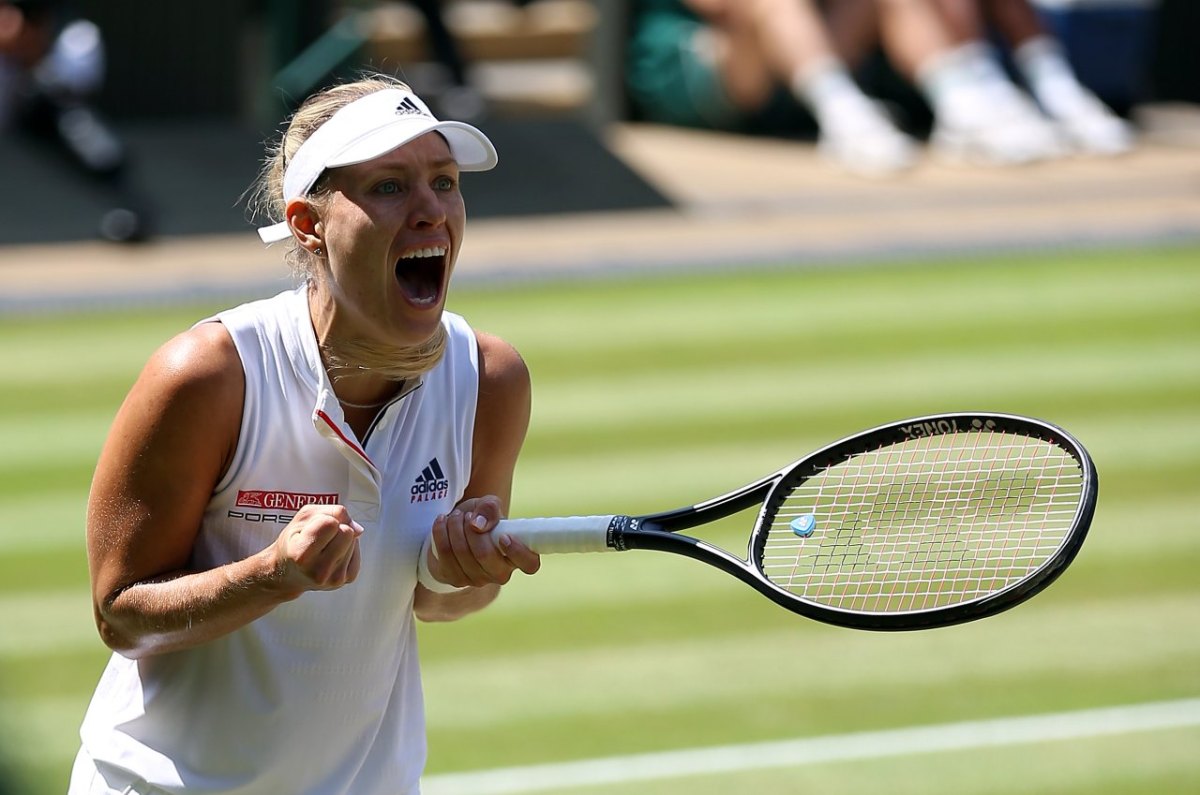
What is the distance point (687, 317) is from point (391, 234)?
6.44 m

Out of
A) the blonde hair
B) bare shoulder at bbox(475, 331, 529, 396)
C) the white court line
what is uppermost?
the blonde hair

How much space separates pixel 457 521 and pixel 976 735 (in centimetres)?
285

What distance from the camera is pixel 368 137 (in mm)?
2602

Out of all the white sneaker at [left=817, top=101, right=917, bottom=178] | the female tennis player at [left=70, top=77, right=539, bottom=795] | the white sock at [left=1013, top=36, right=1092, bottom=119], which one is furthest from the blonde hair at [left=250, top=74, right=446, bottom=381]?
the white sock at [left=1013, top=36, right=1092, bottom=119]

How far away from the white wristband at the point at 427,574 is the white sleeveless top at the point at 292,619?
1cm

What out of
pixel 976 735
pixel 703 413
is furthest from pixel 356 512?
pixel 703 413

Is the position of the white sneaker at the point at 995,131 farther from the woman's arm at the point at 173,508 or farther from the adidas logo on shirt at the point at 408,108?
the woman's arm at the point at 173,508

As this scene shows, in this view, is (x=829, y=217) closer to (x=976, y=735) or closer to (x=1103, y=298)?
(x=1103, y=298)

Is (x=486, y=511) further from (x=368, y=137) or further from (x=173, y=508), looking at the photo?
(x=368, y=137)

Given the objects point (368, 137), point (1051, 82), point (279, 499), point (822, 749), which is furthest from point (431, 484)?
point (1051, 82)

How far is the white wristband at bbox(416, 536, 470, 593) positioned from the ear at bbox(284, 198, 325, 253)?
470 millimetres

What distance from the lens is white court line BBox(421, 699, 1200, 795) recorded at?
4.86 m

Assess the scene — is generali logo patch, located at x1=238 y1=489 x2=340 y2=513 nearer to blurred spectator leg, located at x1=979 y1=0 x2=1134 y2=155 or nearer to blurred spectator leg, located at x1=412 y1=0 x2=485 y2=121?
blurred spectator leg, located at x1=412 y1=0 x2=485 y2=121

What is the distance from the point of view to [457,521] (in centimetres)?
267
